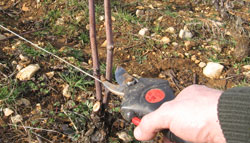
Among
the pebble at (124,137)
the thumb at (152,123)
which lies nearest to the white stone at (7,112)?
the pebble at (124,137)

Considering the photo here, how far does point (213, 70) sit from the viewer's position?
233cm

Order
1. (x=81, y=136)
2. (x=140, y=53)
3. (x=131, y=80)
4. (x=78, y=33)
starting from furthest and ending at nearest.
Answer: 1. (x=78, y=33)
2. (x=140, y=53)
3. (x=81, y=136)
4. (x=131, y=80)

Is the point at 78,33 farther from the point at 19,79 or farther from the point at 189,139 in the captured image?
the point at 189,139

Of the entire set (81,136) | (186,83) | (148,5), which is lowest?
(81,136)

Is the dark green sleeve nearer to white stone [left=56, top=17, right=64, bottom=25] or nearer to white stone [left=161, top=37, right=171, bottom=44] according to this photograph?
white stone [left=161, top=37, right=171, bottom=44]

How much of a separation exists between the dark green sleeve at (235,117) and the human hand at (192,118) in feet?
0.13

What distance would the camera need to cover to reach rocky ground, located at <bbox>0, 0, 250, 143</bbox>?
1934 millimetres

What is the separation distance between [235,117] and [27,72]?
4.87ft

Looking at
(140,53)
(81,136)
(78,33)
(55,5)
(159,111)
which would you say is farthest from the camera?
(55,5)

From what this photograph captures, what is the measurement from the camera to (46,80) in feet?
7.11

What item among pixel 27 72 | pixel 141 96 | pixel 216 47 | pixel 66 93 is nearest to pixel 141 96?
pixel 141 96

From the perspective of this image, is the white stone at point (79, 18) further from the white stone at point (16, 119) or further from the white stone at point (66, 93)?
the white stone at point (16, 119)

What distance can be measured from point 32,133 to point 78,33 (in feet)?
3.52

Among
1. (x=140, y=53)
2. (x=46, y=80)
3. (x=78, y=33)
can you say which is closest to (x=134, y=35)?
(x=140, y=53)
